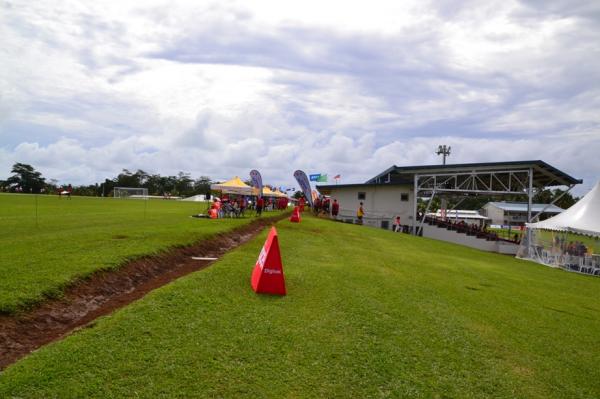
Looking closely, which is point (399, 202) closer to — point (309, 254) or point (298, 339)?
point (309, 254)

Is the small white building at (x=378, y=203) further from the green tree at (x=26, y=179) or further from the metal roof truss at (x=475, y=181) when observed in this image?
the green tree at (x=26, y=179)

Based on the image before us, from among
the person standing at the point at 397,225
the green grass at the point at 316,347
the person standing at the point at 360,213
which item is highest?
the person standing at the point at 360,213

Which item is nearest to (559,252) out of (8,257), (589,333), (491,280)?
(491,280)

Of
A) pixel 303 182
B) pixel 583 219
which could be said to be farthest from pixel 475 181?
pixel 303 182

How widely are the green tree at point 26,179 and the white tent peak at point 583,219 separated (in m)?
94.9

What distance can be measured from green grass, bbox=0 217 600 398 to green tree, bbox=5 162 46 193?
97838 millimetres

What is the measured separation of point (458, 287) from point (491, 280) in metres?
3.03

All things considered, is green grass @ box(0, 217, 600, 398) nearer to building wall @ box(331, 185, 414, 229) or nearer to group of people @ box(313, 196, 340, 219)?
building wall @ box(331, 185, 414, 229)

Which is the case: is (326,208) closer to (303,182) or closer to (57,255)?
(303,182)

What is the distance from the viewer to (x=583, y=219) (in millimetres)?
21797

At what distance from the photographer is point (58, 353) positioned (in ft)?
16.6

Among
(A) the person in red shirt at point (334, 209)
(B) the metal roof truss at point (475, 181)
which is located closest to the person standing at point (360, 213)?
(A) the person in red shirt at point (334, 209)

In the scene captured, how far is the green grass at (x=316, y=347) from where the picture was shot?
15.7 feet

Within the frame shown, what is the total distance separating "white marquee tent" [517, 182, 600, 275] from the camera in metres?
21.5
